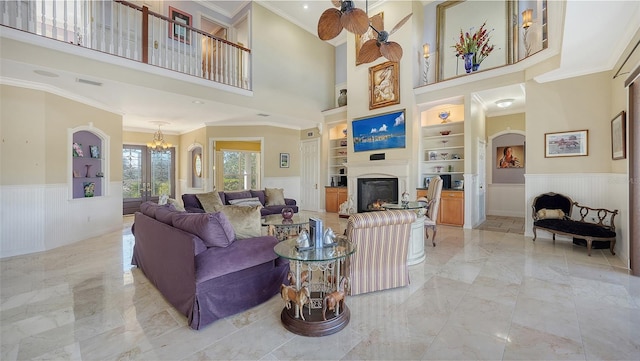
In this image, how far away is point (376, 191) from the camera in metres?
6.79

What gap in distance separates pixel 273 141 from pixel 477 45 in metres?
5.84

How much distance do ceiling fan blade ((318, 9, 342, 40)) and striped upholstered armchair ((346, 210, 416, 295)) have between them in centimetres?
191

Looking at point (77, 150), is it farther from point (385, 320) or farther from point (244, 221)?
point (385, 320)

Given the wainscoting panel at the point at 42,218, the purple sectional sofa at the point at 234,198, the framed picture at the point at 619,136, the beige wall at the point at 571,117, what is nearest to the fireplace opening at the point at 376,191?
the purple sectional sofa at the point at 234,198

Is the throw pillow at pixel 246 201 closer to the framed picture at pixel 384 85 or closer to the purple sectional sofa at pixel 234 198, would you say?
the purple sectional sofa at pixel 234 198

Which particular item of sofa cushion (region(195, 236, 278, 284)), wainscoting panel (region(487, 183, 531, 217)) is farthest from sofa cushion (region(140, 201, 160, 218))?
wainscoting panel (region(487, 183, 531, 217))

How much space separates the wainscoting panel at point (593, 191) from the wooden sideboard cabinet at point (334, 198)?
4270 millimetres

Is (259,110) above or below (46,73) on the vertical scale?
above

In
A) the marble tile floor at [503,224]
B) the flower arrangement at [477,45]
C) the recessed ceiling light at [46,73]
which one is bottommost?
the marble tile floor at [503,224]

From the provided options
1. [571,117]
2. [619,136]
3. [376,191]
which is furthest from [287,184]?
[619,136]

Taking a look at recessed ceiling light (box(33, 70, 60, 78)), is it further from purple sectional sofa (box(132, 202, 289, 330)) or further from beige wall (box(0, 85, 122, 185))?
purple sectional sofa (box(132, 202, 289, 330))

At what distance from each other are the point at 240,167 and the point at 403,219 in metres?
7.02

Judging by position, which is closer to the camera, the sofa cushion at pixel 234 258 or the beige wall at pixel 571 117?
the sofa cushion at pixel 234 258

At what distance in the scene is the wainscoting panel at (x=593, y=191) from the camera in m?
3.55
